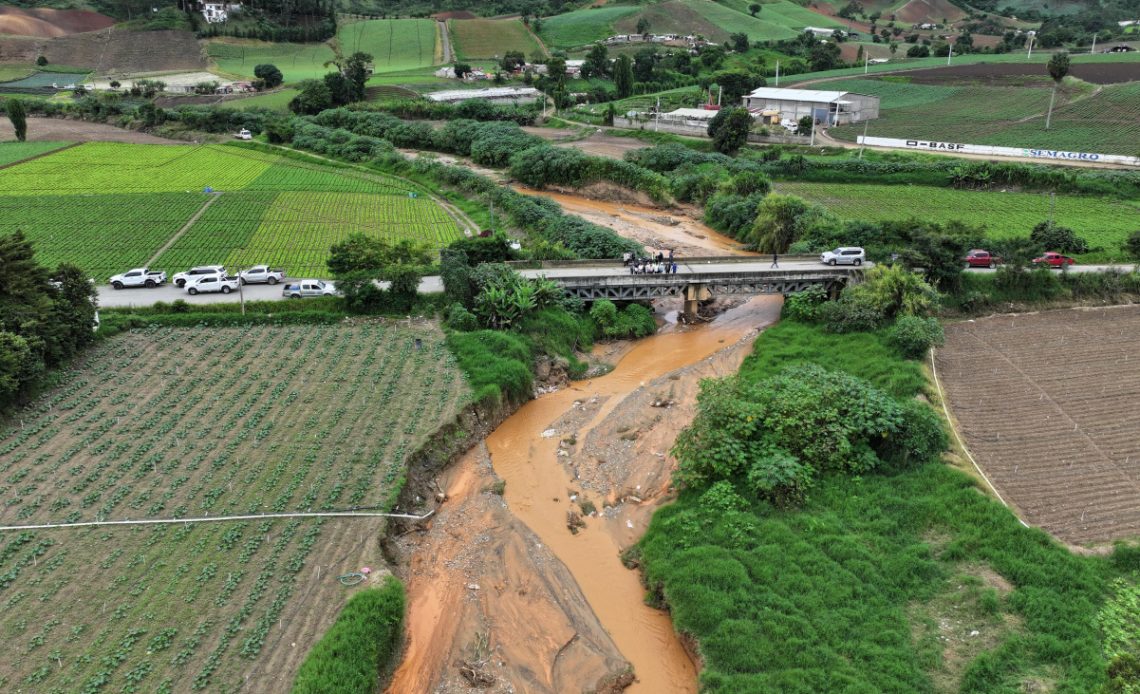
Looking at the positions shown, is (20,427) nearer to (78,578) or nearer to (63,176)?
(78,578)

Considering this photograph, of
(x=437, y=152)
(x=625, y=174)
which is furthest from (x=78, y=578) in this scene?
(x=437, y=152)

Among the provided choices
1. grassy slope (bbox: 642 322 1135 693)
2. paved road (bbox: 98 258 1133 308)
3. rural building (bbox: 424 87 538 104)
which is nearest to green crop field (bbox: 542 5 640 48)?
rural building (bbox: 424 87 538 104)

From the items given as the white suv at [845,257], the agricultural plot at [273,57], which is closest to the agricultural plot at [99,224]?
the white suv at [845,257]

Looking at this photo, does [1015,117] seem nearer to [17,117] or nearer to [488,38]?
[488,38]

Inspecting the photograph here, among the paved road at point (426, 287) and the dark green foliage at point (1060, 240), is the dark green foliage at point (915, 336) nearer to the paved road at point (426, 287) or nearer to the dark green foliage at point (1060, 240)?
the paved road at point (426, 287)

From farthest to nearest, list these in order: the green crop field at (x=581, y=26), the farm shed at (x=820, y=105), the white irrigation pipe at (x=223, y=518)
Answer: the green crop field at (x=581, y=26) < the farm shed at (x=820, y=105) < the white irrigation pipe at (x=223, y=518)

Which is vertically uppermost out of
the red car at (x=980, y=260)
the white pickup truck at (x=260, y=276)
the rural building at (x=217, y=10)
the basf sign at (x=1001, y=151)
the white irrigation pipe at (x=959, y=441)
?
the rural building at (x=217, y=10)

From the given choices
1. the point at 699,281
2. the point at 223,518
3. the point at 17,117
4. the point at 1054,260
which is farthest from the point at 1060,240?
the point at 17,117
